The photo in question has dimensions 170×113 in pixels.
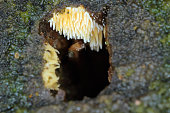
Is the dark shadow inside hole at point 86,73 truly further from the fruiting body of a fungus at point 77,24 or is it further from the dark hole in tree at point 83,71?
the fruiting body of a fungus at point 77,24

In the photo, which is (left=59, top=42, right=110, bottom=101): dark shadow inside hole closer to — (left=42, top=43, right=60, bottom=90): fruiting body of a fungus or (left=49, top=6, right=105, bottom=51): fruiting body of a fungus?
(left=49, top=6, right=105, bottom=51): fruiting body of a fungus

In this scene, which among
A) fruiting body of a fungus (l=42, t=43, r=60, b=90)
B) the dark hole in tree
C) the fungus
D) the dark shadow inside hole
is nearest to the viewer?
fruiting body of a fungus (l=42, t=43, r=60, b=90)

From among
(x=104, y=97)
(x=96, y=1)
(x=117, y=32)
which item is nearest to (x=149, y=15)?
(x=117, y=32)

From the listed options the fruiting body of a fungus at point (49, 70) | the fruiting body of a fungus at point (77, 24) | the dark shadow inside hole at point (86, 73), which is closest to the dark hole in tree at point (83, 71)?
the dark shadow inside hole at point (86, 73)

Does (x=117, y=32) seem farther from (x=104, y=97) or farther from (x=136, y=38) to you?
(x=104, y=97)

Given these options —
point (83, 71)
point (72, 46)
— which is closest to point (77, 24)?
point (72, 46)

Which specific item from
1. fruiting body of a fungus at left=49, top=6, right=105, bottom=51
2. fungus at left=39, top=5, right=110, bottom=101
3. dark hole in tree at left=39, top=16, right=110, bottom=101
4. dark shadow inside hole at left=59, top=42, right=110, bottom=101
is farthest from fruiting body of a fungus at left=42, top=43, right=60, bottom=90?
dark shadow inside hole at left=59, top=42, right=110, bottom=101

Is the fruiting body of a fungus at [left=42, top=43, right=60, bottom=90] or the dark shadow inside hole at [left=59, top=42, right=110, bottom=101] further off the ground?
the fruiting body of a fungus at [left=42, top=43, right=60, bottom=90]

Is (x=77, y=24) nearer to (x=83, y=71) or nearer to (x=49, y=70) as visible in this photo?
(x=49, y=70)
